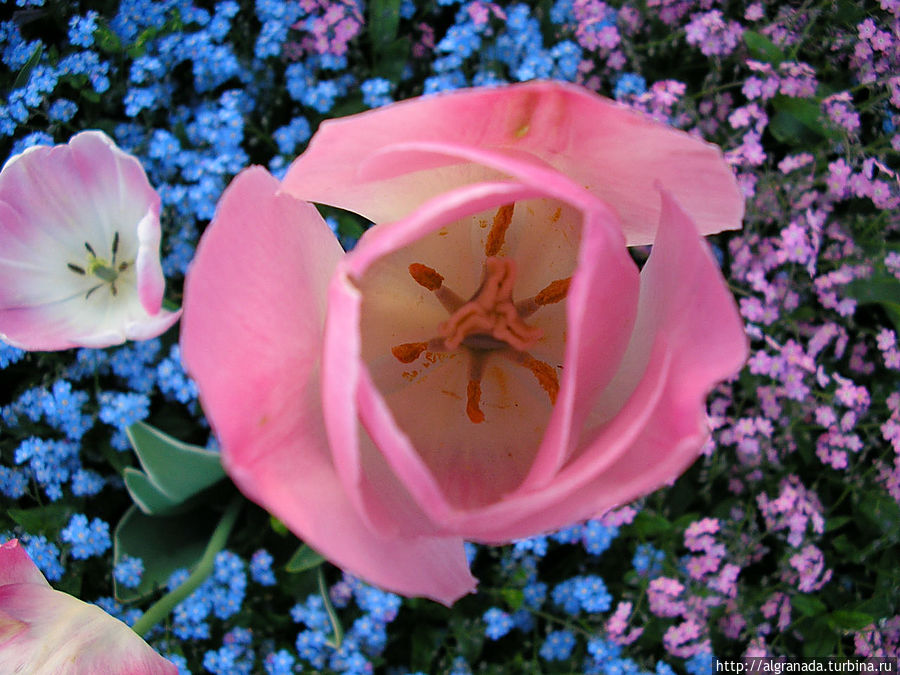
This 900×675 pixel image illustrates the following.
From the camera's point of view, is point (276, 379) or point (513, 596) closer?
point (276, 379)

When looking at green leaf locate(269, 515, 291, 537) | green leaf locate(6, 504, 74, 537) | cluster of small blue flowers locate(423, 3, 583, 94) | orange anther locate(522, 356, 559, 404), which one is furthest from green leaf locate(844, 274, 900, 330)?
green leaf locate(6, 504, 74, 537)

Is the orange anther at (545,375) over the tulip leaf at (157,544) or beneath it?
over

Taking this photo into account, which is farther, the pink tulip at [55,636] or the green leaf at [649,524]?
the green leaf at [649,524]

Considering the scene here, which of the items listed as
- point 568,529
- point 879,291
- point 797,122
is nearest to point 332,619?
point 568,529

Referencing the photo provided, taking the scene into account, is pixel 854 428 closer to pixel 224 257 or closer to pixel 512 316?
pixel 512 316

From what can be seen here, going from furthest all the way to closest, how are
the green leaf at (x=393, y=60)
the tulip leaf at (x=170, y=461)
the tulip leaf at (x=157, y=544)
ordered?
the green leaf at (x=393, y=60), the tulip leaf at (x=157, y=544), the tulip leaf at (x=170, y=461)

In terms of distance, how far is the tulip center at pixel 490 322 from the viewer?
1.55ft

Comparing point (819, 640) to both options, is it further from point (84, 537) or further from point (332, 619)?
point (84, 537)

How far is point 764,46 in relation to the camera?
1.06 m

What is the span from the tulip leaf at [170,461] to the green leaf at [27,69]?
54 centimetres

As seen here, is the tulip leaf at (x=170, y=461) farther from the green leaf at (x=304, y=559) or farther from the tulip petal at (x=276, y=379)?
the tulip petal at (x=276, y=379)

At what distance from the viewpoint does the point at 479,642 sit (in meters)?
0.95

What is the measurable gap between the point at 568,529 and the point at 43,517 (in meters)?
0.65

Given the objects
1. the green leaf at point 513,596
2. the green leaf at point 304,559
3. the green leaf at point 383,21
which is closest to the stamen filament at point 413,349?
the green leaf at point 304,559
